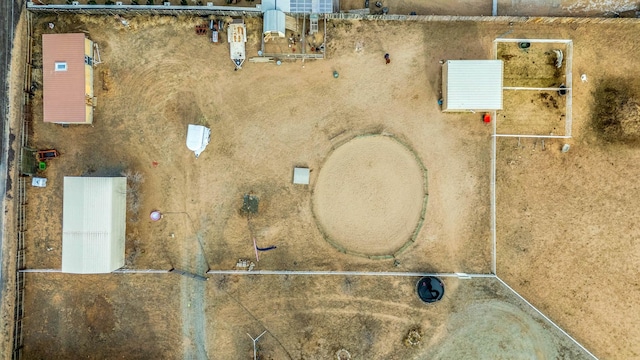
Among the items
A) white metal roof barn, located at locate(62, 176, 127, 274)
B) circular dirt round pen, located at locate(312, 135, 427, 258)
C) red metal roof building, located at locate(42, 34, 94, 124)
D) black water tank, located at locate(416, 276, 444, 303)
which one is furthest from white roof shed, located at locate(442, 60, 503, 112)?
red metal roof building, located at locate(42, 34, 94, 124)

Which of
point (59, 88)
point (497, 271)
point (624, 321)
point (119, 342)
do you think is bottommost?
point (119, 342)

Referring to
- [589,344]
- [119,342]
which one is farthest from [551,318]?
[119,342]

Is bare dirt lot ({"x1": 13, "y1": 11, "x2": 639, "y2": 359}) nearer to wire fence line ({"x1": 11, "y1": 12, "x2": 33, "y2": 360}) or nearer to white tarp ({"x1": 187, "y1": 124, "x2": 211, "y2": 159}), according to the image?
wire fence line ({"x1": 11, "y1": 12, "x2": 33, "y2": 360})

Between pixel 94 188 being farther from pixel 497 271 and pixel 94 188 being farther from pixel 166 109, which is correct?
pixel 497 271

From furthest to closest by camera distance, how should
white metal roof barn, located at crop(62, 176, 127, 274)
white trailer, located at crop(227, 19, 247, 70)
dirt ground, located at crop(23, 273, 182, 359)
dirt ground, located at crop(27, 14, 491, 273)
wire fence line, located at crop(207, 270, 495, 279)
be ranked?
1. dirt ground, located at crop(23, 273, 182, 359)
2. dirt ground, located at crop(27, 14, 491, 273)
3. wire fence line, located at crop(207, 270, 495, 279)
4. white trailer, located at crop(227, 19, 247, 70)
5. white metal roof barn, located at crop(62, 176, 127, 274)

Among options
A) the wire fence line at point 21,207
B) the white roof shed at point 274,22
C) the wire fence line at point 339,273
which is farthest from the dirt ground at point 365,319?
the white roof shed at point 274,22

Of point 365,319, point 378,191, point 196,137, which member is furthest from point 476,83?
point 196,137

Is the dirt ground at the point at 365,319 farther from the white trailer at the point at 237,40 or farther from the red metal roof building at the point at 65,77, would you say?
the white trailer at the point at 237,40
